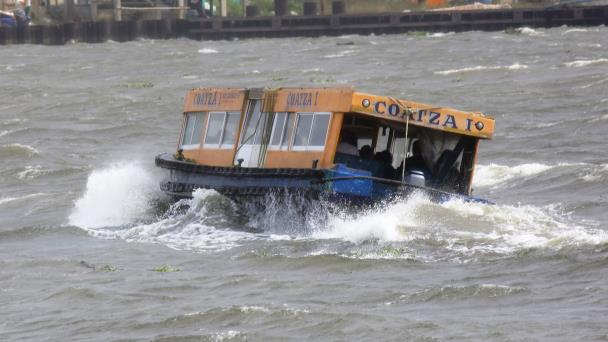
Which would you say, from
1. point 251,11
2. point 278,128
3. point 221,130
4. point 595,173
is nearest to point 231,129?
point 221,130

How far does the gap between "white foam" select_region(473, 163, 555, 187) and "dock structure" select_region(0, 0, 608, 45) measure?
57.2 m

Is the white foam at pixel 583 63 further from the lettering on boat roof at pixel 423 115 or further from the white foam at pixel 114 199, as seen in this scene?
the lettering on boat roof at pixel 423 115

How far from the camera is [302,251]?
1822 cm

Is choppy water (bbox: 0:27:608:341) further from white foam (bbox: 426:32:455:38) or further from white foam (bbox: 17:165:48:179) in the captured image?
white foam (bbox: 426:32:455:38)

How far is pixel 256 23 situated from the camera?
93.8m

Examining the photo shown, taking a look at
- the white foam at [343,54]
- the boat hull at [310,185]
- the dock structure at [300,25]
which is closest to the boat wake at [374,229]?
the boat hull at [310,185]

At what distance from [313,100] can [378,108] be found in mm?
1087

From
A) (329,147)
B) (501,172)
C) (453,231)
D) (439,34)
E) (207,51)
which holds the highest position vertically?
(329,147)

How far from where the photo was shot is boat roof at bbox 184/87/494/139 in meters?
19.8

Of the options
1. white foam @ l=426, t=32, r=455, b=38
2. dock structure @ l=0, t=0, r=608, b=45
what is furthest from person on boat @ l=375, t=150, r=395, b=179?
dock structure @ l=0, t=0, r=608, b=45

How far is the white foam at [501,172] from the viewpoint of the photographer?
87.7 feet

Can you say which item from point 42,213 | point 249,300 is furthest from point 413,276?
point 42,213

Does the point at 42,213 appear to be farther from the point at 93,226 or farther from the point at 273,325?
the point at 273,325

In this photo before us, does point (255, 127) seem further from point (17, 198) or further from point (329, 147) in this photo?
point (17, 198)
